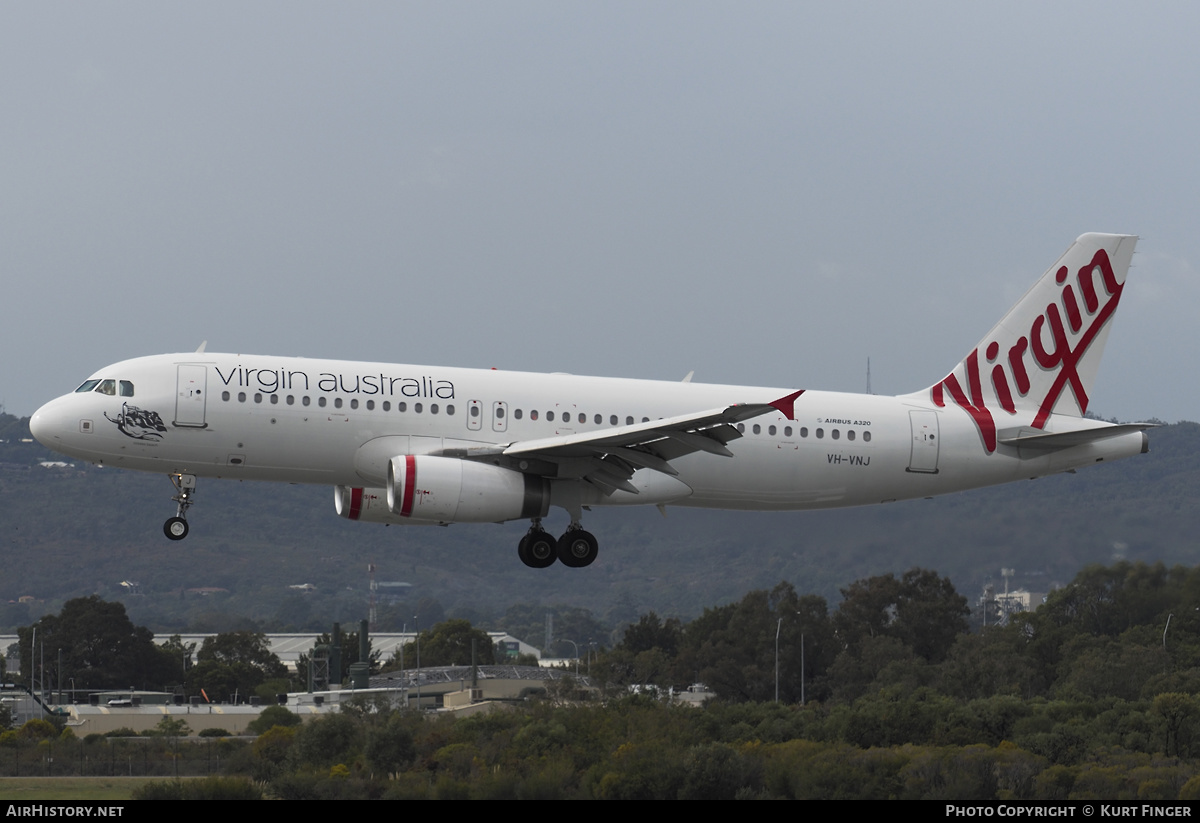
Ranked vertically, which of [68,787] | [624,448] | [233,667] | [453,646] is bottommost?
[68,787]

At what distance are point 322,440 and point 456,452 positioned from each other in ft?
9.60

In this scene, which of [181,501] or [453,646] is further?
[453,646]

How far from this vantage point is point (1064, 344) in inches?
1496

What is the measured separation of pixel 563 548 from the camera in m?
33.4

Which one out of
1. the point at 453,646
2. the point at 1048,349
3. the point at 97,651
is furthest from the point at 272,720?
the point at 1048,349

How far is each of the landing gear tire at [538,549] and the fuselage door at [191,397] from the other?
7.61 m

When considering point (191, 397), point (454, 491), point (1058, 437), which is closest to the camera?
point (454, 491)

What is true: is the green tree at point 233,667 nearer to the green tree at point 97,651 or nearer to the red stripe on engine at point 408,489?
the green tree at point 97,651

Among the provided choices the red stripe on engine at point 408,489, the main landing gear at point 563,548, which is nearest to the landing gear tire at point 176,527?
the red stripe on engine at point 408,489

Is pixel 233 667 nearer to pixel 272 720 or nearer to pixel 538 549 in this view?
pixel 272 720

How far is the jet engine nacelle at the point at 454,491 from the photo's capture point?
3120cm

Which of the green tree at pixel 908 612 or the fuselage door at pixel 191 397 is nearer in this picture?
the fuselage door at pixel 191 397

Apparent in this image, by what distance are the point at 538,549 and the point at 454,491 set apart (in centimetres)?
298
